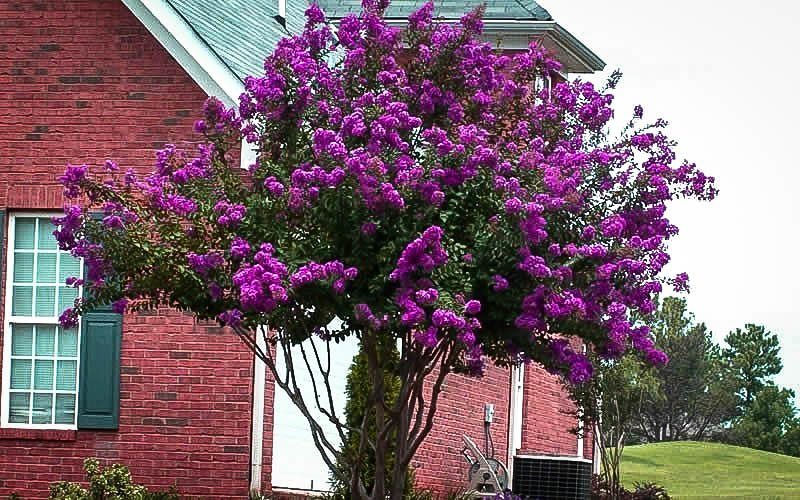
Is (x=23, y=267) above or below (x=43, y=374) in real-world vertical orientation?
above

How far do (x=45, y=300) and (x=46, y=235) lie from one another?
0.66 metres

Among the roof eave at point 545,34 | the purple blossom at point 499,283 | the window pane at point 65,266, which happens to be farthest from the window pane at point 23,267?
the roof eave at point 545,34

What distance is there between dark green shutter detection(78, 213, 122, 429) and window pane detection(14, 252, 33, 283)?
2.81 ft

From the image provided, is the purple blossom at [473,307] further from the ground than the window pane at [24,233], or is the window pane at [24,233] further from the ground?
the window pane at [24,233]

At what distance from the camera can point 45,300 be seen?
14719 mm

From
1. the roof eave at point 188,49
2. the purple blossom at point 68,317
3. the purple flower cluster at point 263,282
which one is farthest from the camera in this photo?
the roof eave at point 188,49

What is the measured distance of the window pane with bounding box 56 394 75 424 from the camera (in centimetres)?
1461

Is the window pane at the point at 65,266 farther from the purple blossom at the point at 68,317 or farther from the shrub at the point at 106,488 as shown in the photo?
the purple blossom at the point at 68,317

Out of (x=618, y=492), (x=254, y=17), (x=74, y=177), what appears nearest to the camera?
(x=74, y=177)

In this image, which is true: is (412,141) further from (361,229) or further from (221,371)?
(221,371)

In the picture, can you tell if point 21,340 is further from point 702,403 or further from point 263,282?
point 702,403

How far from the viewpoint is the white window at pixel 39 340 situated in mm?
14625

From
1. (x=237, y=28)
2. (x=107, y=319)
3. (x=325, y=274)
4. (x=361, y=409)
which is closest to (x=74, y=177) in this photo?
(x=325, y=274)

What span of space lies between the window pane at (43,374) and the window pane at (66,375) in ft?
0.27
